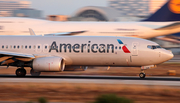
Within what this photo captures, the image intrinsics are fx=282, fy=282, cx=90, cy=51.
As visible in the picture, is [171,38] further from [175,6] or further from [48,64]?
[48,64]

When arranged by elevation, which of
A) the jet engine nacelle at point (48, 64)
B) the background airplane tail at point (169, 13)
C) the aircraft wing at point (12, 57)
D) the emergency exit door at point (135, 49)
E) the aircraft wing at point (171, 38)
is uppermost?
the background airplane tail at point (169, 13)

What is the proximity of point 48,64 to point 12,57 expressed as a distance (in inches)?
123

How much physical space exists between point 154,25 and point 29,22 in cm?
2147

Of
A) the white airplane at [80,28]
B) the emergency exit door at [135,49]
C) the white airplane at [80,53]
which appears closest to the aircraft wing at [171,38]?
the white airplane at [80,28]

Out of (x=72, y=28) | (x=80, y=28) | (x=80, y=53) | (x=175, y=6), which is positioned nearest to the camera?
(x=80, y=53)

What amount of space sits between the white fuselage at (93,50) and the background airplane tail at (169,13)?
2896cm

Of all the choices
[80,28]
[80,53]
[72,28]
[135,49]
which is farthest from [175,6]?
[80,53]

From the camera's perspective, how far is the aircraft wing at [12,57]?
22694 millimetres

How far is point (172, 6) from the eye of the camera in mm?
51562

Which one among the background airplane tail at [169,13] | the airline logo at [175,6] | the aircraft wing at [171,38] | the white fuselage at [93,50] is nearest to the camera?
the white fuselage at [93,50]

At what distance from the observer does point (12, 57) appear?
23.0 metres

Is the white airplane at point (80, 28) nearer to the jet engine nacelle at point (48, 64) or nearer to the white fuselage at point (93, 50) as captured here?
the white fuselage at point (93, 50)

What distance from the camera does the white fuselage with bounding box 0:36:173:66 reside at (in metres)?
23.2

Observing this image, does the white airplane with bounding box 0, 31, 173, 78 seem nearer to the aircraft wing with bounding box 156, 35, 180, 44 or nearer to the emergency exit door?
the emergency exit door
